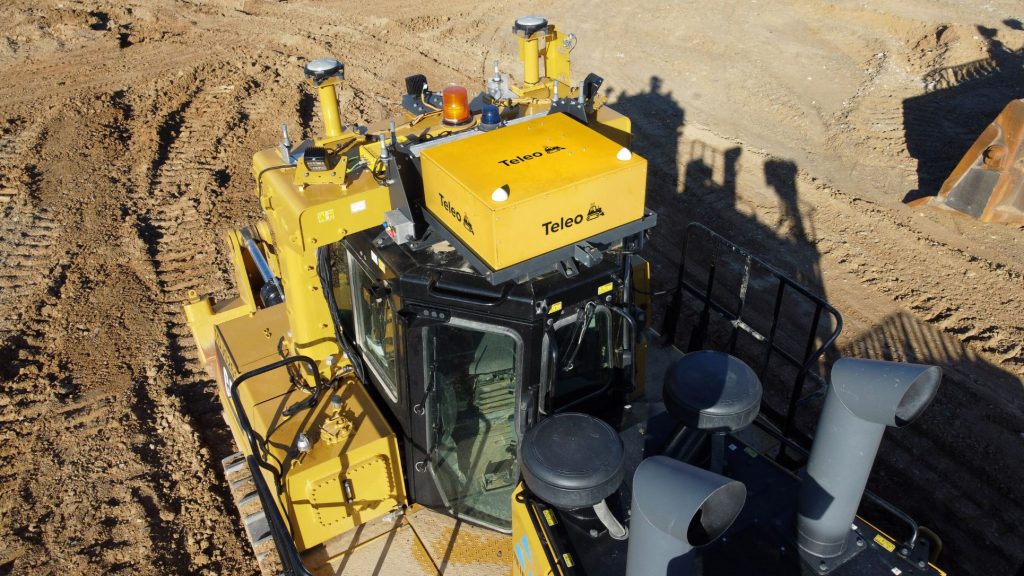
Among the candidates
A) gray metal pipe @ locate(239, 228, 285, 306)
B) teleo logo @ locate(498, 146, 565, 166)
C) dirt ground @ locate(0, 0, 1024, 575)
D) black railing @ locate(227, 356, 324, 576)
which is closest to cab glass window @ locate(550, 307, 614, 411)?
teleo logo @ locate(498, 146, 565, 166)

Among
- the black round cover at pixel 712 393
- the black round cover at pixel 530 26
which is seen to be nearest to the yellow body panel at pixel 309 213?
the black round cover at pixel 712 393

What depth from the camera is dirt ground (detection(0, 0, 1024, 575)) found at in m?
7.28

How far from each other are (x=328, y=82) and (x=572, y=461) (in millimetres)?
3046

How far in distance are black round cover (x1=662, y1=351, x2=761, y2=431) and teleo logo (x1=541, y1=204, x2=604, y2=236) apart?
39.6 inches

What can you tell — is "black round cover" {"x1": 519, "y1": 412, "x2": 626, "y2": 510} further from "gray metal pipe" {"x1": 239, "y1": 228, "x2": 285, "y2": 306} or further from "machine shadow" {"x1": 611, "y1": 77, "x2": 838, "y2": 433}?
"machine shadow" {"x1": 611, "y1": 77, "x2": 838, "y2": 433}

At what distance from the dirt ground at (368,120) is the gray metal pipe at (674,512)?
454 cm

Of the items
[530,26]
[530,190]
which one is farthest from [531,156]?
[530,26]

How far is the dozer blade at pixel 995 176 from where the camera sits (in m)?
10.4

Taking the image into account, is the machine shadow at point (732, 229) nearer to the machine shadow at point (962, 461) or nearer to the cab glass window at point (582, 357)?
the machine shadow at point (962, 461)

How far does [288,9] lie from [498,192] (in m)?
16.6

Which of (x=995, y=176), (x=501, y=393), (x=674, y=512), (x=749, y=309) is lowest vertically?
(x=749, y=309)

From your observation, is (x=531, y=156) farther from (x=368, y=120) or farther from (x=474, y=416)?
(x=368, y=120)

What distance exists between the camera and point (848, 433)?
384cm

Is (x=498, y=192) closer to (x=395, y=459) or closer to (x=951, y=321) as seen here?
(x=395, y=459)
